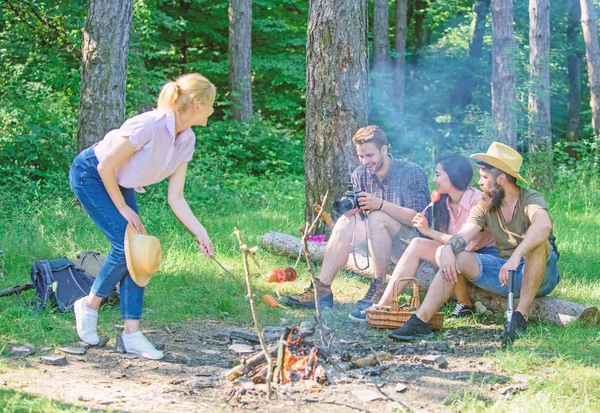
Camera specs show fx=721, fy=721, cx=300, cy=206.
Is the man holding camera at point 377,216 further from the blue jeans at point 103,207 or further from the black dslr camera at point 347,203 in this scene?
the blue jeans at point 103,207

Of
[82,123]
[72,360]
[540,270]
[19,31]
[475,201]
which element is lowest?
[72,360]

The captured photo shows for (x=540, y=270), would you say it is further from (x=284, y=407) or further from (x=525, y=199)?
(x=284, y=407)

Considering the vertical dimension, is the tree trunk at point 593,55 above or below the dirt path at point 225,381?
above

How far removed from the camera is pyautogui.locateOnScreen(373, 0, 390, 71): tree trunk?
17.4m

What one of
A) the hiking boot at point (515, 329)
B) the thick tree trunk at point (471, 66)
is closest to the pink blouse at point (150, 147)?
the hiking boot at point (515, 329)

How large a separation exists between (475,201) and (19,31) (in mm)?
9457

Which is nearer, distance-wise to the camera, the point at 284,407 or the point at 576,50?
the point at 284,407

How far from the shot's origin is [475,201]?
16.7 ft

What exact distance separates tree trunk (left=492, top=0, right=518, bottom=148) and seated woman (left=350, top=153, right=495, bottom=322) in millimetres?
6201

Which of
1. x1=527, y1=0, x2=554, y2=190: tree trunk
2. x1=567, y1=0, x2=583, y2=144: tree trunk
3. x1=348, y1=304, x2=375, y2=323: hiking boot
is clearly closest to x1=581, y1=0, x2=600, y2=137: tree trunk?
x1=527, y1=0, x2=554, y2=190: tree trunk

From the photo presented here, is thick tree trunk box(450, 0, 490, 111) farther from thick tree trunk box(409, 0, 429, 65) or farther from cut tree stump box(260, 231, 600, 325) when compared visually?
cut tree stump box(260, 231, 600, 325)

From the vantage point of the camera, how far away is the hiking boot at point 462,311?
5.17 m

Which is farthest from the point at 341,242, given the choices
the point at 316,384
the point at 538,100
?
the point at 538,100

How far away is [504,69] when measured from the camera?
1130cm
